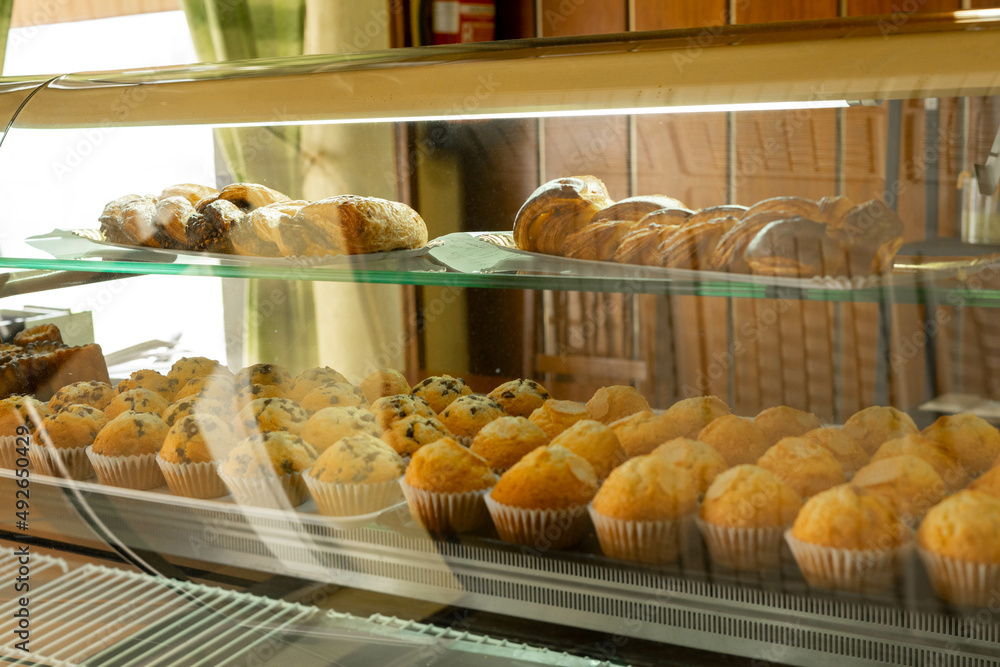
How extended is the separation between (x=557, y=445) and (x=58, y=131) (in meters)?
0.96

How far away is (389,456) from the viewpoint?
111cm

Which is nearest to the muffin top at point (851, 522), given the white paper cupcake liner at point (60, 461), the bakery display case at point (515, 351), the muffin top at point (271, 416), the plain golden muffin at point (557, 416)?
the bakery display case at point (515, 351)

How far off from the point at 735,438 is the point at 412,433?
418mm

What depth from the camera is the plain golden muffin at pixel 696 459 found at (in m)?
0.96

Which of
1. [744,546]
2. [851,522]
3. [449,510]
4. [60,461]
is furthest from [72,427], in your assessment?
[851,522]

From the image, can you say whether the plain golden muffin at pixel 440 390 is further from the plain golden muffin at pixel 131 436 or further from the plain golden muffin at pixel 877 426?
the plain golden muffin at pixel 877 426

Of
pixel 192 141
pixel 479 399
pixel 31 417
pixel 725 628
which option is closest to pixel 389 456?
pixel 479 399

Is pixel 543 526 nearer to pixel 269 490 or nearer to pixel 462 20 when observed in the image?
pixel 269 490

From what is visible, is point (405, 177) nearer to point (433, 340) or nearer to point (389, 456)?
point (433, 340)

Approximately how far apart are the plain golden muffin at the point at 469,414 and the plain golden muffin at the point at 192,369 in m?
0.41

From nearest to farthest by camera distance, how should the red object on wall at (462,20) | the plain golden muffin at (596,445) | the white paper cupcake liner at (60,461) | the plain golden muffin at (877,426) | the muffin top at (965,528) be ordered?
the muffin top at (965,528) < the plain golden muffin at (877,426) < the plain golden muffin at (596,445) < the white paper cupcake liner at (60,461) < the red object on wall at (462,20)

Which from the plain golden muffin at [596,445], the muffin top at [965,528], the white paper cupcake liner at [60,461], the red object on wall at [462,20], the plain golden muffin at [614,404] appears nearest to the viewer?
the muffin top at [965,528]

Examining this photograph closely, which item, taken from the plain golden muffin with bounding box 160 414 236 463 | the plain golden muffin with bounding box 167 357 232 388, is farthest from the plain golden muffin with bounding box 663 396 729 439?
the plain golden muffin with bounding box 167 357 232 388

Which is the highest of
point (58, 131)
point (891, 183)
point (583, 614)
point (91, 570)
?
point (58, 131)
